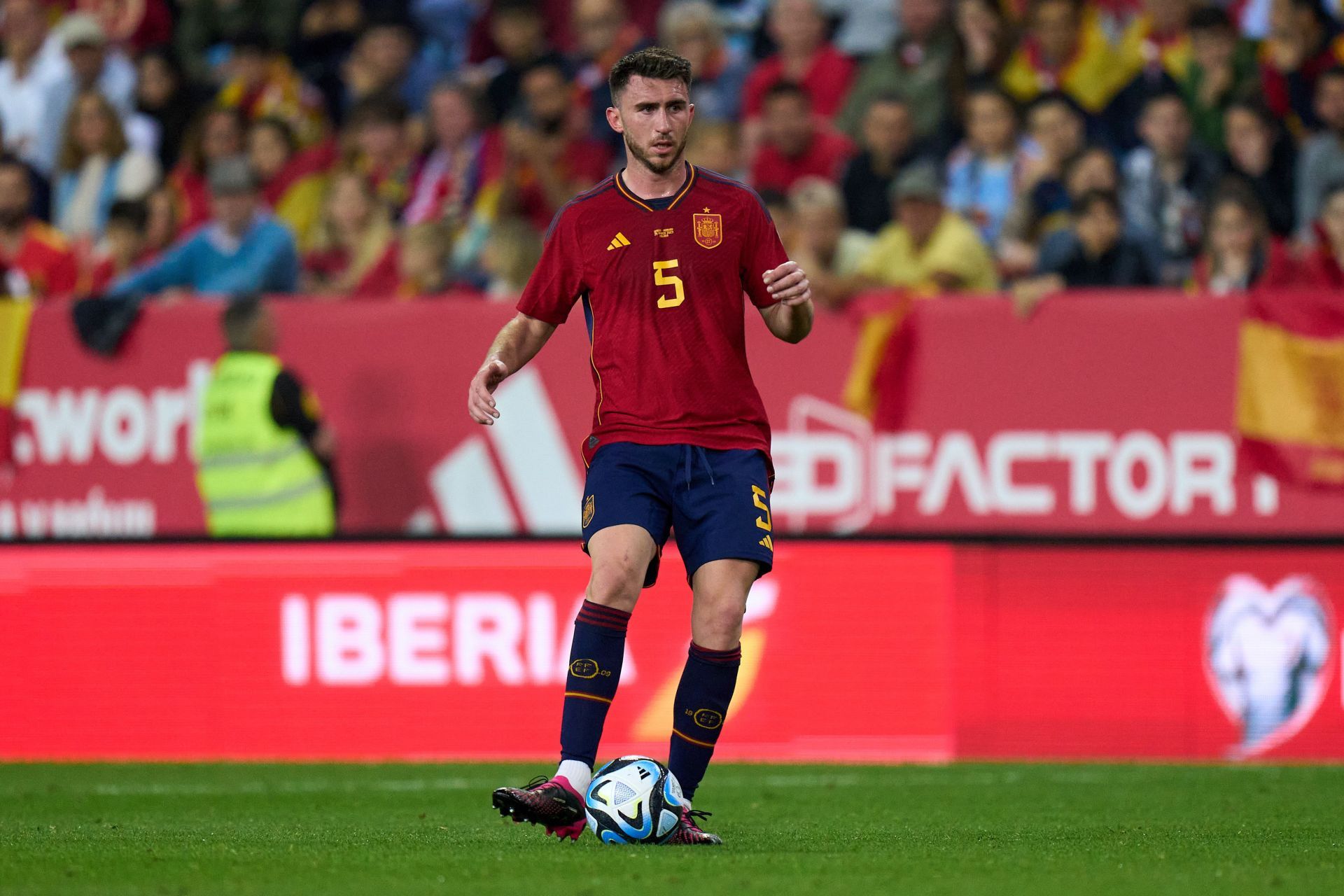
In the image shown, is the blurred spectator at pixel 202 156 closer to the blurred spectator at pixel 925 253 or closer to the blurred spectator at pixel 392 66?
the blurred spectator at pixel 392 66

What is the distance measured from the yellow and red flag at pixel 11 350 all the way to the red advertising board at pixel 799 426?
0.20 feet

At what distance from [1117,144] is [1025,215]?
96cm

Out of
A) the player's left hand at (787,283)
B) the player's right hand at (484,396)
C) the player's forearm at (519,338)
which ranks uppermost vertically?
the player's left hand at (787,283)

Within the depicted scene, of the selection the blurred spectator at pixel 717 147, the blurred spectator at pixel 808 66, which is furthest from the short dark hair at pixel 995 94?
the blurred spectator at pixel 717 147

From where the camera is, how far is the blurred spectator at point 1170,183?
11.7 metres

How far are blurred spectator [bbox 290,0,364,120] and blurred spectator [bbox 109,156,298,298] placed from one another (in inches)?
111

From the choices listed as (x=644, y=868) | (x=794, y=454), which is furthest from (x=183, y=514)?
(x=644, y=868)

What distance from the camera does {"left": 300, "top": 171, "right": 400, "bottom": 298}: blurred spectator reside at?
1254 cm

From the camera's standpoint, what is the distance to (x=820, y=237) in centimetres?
1141

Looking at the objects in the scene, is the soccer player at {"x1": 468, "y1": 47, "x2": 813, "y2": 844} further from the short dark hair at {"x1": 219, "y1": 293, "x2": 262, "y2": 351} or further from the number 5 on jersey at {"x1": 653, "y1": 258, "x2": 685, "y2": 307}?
the short dark hair at {"x1": 219, "y1": 293, "x2": 262, "y2": 351}

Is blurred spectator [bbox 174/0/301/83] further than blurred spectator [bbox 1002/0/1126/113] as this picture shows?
Yes

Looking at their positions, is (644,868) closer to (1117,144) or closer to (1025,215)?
(1025,215)

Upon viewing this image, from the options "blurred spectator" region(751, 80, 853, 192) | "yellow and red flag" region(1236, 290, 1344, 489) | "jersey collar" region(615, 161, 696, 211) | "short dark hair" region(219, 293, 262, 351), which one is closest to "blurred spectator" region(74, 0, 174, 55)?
"short dark hair" region(219, 293, 262, 351)

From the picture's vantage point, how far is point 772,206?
1172 cm
